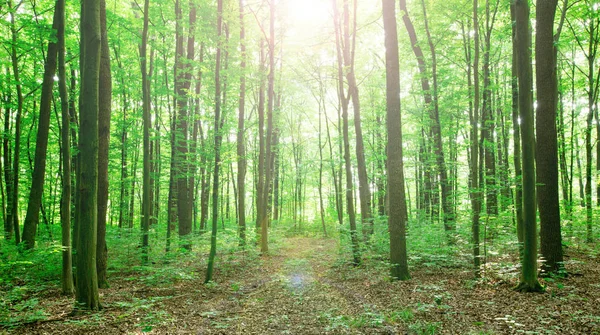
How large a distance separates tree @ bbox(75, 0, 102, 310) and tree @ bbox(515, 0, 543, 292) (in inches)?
334

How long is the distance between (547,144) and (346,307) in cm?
665

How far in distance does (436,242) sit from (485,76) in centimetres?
688

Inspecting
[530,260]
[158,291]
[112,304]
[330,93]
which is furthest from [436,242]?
[330,93]

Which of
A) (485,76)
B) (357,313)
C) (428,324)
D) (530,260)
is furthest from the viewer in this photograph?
(485,76)

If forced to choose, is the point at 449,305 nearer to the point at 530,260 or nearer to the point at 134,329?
the point at 530,260

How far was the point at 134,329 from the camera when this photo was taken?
5.23m

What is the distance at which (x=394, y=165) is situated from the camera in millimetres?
8320

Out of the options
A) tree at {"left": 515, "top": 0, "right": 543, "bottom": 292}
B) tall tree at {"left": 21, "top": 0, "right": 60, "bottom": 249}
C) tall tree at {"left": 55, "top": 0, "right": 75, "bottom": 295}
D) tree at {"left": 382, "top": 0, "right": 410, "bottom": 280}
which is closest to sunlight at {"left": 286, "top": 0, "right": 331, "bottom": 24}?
tree at {"left": 382, "top": 0, "right": 410, "bottom": 280}

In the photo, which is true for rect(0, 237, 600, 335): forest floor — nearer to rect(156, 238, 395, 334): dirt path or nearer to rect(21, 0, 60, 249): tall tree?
rect(156, 238, 395, 334): dirt path

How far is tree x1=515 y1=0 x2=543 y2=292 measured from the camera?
21.4 feet

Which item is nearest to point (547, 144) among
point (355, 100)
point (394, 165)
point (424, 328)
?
point (394, 165)

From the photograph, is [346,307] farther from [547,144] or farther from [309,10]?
[309,10]

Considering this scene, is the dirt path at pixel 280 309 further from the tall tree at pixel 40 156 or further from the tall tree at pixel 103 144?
the tall tree at pixel 40 156

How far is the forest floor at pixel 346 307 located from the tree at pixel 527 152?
0.55m
